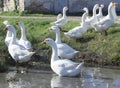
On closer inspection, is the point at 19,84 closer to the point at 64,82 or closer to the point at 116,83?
the point at 64,82

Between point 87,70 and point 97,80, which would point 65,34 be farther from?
point 97,80

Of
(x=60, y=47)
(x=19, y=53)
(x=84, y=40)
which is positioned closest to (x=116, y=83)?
(x=60, y=47)

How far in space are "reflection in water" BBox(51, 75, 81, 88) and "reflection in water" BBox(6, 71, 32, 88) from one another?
2.77 ft

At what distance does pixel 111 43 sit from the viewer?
22.3m

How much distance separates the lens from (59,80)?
18062mm

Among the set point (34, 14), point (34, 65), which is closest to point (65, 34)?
point (34, 65)

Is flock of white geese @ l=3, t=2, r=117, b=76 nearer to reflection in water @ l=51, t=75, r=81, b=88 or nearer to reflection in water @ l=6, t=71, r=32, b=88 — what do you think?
reflection in water @ l=51, t=75, r=81, b=88

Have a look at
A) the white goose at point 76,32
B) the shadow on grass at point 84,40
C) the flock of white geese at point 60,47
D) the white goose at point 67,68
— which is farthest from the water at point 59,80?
the shadow on grass at point 84,40

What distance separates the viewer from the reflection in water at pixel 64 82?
56.4ft

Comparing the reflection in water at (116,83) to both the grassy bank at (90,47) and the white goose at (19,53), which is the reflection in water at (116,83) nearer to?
the grassy bank at (90,47)

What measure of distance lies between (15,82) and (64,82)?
A: 5.05 feet

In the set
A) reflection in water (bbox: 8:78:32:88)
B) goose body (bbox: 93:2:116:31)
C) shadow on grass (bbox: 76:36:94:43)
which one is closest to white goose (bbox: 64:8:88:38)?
shadow on grass (bbox: 76:36:94:43)

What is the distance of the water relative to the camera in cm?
1727

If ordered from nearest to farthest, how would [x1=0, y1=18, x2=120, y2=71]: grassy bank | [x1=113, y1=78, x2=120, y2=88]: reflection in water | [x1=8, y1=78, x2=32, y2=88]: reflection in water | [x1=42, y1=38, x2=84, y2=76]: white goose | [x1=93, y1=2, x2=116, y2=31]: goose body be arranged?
1. [x1=8, y1=78, x2=32, y2=88]: reflection in water
2. [x1=113, y1=78, x2=120, y2=88]: reflection in water
3. [x1=42, y1=38, x2=84, y2=76]: white goose
4. [x1=0, y1=18, x2=120, y2=71]: grassy bank
5. [x1=93, y1=2, x2=116, y2=31]: goose body
